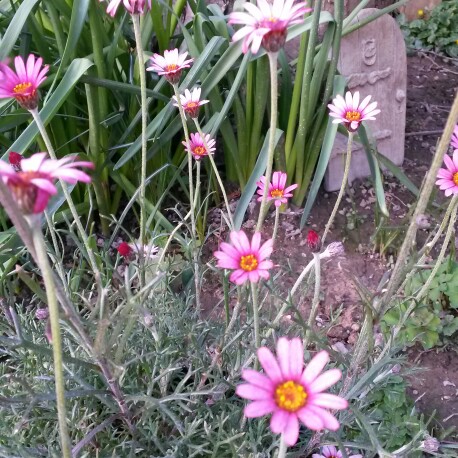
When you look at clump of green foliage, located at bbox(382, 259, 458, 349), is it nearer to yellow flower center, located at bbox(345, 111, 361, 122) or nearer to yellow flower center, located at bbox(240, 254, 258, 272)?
yellow flower center, located at bbox(345, 111, 361, 122)

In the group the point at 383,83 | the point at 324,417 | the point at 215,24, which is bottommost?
the point at 383,83

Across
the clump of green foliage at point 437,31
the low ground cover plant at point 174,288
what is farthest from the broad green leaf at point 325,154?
the clump of green foliage at point 437,31

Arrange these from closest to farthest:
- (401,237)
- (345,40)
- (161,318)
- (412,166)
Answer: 1. (161,318)
2. (401,237)
3. (345,40)
4. (412,166)

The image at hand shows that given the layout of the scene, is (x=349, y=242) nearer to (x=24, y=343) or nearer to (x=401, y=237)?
(x=401, y=237)

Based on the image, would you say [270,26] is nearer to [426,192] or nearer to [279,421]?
[426,192]

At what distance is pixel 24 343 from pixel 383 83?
137 cm

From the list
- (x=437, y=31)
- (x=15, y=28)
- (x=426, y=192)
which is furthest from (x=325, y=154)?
(x=437, y=31)

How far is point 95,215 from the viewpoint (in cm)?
153

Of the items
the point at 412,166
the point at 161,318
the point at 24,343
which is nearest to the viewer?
the point at 24,343

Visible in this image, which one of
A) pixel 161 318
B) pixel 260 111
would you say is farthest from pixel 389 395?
pixel 260 111

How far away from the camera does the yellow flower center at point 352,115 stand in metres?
0.88

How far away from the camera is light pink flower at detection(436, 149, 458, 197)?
0.76 m

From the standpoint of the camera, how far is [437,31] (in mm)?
2484

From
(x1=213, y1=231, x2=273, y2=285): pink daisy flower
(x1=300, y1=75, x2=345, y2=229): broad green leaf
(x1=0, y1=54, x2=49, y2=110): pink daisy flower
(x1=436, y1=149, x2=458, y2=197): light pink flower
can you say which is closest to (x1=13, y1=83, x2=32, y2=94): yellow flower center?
(x1=0, y1=54, x2=49, y2=110): pink daisy flower
